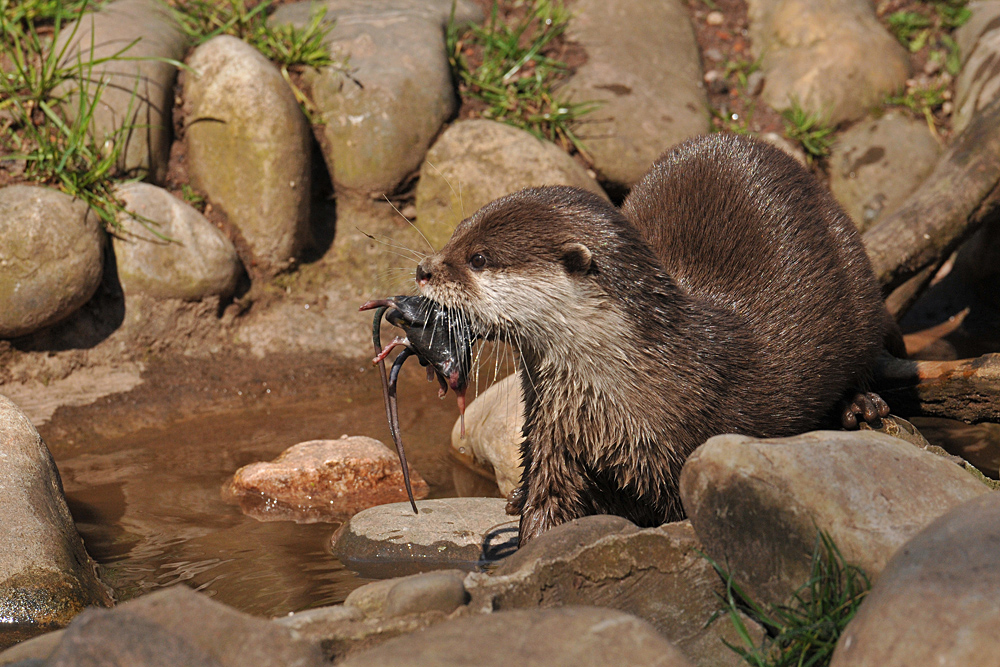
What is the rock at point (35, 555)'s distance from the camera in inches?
87.1

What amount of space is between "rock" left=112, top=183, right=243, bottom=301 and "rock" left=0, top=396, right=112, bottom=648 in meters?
1.67

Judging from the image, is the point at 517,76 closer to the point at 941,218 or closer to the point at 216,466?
the point at 941,218

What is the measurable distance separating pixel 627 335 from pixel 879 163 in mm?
4069

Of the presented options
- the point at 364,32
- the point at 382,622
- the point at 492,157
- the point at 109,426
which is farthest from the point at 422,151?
the point at 382,622

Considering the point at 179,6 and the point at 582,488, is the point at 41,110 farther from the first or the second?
the point at 582,488

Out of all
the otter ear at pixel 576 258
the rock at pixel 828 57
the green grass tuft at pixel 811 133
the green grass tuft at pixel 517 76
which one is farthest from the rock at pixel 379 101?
the otter ear at pixel 576 258

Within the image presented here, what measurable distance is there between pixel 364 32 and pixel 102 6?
4.49 feet

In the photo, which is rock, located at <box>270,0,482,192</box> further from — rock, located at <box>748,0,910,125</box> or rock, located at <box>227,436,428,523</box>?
rock, located at <box>748,0,910,125</box>

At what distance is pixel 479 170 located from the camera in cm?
490

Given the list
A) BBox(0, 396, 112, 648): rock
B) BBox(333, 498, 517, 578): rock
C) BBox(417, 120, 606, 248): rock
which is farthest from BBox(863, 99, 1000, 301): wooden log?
BBox(0, 396, 112, 648): rock

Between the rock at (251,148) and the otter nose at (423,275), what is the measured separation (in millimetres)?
2517

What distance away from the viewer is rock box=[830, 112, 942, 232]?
5.55m

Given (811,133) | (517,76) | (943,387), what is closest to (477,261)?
(943,387)

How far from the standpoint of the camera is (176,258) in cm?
432
